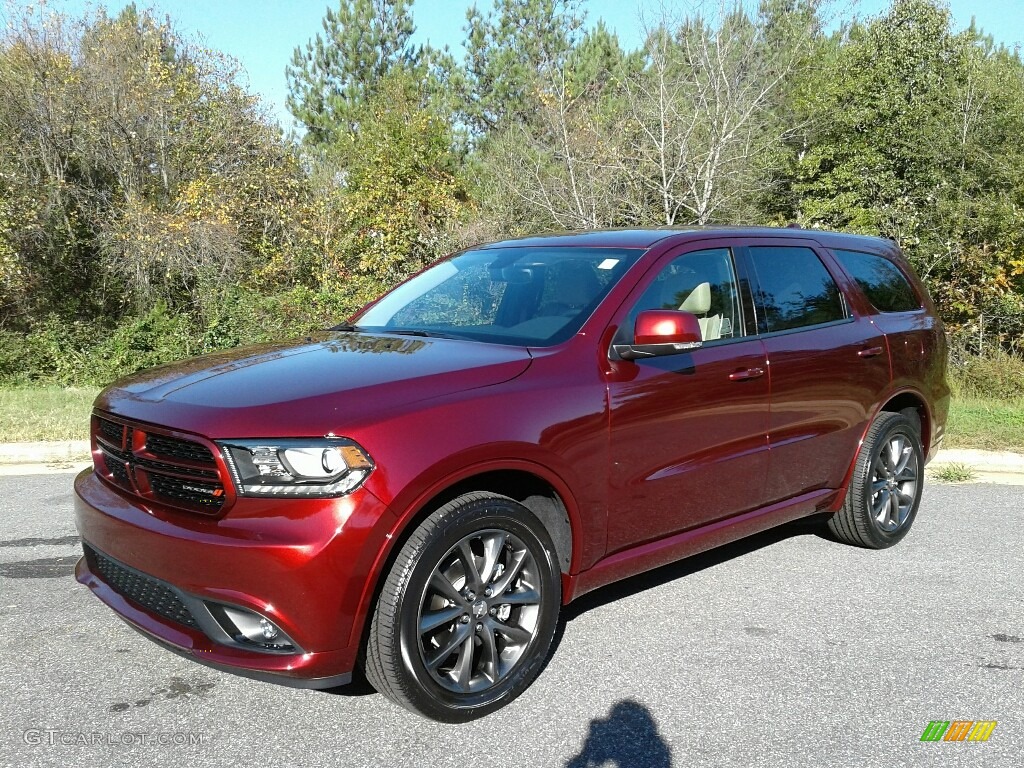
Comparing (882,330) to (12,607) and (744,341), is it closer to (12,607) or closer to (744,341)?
(744,341)

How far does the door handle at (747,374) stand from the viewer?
13.7 ft

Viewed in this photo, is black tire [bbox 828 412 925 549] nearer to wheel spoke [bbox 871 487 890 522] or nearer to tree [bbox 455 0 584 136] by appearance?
wheel spoke [bbox 871 487 890 522]

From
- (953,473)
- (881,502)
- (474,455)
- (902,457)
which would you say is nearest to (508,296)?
(474,455)

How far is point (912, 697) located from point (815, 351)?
184 centimetres

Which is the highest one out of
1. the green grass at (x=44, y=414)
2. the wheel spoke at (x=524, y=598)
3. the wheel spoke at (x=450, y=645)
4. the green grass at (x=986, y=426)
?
the green grass at (x=44, y=414)

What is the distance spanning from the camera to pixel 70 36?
56.2ft

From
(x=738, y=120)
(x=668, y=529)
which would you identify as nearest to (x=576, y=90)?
(x=738, y=120)

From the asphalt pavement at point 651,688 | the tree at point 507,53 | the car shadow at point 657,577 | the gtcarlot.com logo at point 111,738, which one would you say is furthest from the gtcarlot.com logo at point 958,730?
the tree at point 507,53

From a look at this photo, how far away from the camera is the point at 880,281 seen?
5.51m

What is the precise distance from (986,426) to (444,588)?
7.27m

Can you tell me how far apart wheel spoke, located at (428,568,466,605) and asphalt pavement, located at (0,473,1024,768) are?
46 centimetres

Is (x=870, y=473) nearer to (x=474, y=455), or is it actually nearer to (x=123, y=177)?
(x=474, y=455)

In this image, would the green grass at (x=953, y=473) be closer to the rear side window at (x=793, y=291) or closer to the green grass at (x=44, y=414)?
the rear side window at (x=793, y=291)

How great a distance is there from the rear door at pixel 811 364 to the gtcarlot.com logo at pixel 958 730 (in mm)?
1430
